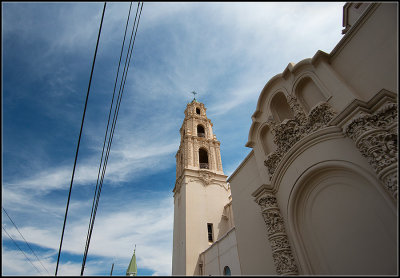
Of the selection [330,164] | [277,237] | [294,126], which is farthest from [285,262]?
[294,126]

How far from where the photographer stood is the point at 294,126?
9258 mm

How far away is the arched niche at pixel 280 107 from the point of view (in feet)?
36.4

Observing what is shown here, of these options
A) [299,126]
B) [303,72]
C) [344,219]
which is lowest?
[344,219]

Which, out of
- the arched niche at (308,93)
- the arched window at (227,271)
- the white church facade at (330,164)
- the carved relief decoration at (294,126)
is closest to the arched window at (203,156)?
the arched window at (227,271)

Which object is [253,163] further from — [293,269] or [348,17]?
[348,17]

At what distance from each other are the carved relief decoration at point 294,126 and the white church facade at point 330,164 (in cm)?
4

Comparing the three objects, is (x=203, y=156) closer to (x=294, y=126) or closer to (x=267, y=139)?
(x=267, y=139)

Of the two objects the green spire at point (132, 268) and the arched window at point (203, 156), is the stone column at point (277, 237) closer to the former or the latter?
the arched window at point (203, 156)

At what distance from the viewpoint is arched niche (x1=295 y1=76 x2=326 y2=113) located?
29.8 feet

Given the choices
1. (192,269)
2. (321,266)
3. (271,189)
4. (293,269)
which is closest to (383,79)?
(271,189)

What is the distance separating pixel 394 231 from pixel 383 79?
4.31 metres

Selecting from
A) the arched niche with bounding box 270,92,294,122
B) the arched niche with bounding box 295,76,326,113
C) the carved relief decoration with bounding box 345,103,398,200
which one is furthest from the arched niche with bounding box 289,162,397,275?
the arched niche with bounding box 270,92,294,122

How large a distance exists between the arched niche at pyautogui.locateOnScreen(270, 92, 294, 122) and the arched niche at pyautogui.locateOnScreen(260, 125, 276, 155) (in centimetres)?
78

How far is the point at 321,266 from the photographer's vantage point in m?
7.35
